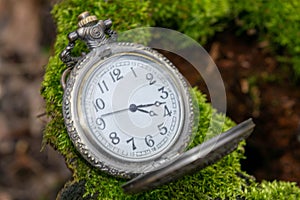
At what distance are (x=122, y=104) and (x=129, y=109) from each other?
0.11 feet

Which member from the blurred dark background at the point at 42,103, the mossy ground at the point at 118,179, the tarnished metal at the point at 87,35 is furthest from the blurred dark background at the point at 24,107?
the tarnished metal at the point at 87,35

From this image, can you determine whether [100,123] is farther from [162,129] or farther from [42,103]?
[42,103]

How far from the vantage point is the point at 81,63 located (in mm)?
2568

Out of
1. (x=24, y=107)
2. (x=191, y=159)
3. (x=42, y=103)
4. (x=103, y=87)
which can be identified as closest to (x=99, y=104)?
(x=103, y=87)

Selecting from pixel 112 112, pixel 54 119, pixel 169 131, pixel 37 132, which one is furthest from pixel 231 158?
pixel 37 132

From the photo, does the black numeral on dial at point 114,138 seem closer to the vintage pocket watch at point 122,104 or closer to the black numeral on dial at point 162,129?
the vintage pocket watch at point 122,104

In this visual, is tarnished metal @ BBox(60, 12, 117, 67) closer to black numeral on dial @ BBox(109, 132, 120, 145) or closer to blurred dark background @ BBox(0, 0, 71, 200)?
black numeral on dial @ BBox(109, 132, 120, 145)

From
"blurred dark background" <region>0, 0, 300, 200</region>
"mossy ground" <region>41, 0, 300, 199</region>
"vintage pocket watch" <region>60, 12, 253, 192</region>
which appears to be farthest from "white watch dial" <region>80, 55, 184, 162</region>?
"blurred dark background" <region>0, 0, 300, 200</region>

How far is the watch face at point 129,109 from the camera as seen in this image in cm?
252

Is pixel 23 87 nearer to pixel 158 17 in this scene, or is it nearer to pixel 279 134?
pixel 158 17

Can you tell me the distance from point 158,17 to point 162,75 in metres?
0.72

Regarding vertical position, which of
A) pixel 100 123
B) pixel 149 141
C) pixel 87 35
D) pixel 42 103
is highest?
pixel 87 35

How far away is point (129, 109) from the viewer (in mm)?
2578

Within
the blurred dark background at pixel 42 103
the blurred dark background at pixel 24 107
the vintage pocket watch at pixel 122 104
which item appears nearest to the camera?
the vintage pocket watch at pixel 122 104
